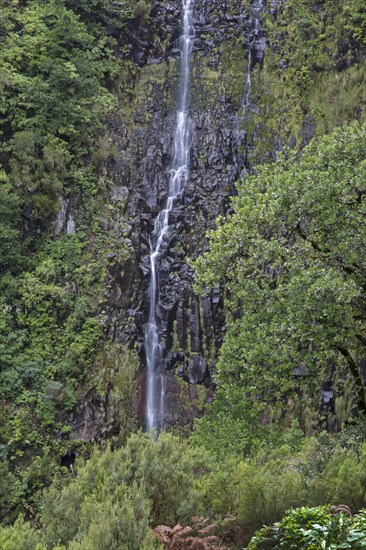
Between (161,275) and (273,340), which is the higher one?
(161,275)

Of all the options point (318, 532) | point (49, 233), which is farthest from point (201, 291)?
point (49, 233)

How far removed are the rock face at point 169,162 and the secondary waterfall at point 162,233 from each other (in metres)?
0.21

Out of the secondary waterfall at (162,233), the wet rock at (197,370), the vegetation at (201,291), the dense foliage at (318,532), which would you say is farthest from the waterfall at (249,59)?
the dense foliage at (318,532)

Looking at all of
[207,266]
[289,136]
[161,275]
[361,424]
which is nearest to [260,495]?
[361,424]

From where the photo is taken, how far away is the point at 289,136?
2081cm

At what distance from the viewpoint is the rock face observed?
61.4 feet

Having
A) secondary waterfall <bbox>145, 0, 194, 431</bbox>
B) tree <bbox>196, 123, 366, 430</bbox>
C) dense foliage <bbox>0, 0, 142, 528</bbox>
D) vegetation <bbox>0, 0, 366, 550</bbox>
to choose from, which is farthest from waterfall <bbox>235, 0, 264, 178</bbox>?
tree <bbox>196, 123, 366, 430</bbox>

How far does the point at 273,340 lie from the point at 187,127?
15.2 meters

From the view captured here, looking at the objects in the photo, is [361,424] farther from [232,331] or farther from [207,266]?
[207,266]

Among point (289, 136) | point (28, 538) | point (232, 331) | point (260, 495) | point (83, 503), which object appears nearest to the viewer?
point (28, 538)

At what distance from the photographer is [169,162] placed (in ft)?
70.5

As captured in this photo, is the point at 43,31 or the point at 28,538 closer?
the point at 28,538

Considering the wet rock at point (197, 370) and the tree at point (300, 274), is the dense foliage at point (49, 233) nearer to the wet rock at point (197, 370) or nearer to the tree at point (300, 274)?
the wet rock at point (197, 370)

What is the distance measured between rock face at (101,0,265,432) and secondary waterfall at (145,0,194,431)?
0.68 ft
